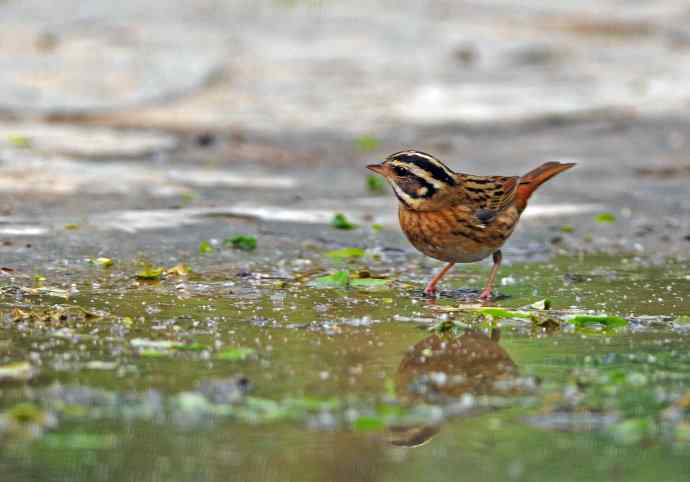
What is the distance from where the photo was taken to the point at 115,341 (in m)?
6.50

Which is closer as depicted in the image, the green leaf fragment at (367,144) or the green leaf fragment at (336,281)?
the green leaf fragment at (336,281)

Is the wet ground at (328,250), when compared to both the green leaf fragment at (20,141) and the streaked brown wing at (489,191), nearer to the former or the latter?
the green leaf fragment at (20,141)

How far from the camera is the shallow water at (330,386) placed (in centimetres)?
473

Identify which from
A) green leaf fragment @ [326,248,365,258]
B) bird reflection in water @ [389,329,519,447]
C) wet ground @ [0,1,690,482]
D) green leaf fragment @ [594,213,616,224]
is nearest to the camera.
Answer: wet ground @ [0,1,690,482]

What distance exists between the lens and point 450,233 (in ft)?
28.8

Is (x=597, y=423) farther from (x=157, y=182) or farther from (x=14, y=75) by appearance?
(x=14, y=75)

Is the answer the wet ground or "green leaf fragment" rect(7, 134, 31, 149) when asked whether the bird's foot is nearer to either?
the wet ground

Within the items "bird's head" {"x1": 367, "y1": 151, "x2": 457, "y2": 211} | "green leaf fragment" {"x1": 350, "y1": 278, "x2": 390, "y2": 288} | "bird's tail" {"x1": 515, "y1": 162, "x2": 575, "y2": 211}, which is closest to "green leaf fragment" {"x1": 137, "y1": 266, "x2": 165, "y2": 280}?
"green leaf fragment" {"x1": 350, "y1": 278, "x2": 390, "y2": 288}

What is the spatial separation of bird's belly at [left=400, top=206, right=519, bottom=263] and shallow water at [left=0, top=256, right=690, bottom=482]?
52 cm

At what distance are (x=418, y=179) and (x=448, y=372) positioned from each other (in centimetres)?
299

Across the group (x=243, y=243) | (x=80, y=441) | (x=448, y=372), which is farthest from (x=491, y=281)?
(x=80, y=441)

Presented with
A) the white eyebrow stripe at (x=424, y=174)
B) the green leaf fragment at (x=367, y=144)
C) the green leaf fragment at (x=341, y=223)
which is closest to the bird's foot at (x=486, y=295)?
the white eyebrow stripe at (x=424, y=174)

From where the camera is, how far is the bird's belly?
8766 mm

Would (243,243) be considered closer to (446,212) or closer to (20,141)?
(446,212)
